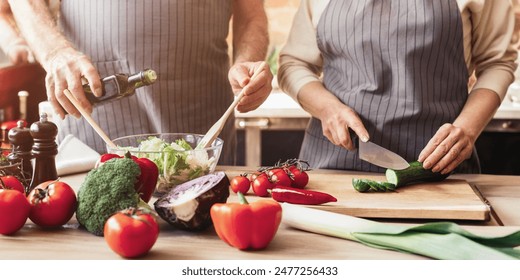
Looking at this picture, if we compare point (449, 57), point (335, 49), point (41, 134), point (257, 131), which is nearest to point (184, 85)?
point (335, 49)

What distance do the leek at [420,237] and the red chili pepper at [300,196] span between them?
0.16 metres

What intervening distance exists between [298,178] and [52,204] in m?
0.59

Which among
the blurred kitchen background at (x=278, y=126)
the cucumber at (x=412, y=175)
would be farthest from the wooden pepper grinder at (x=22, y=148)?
the blurred kitchen background at (x=278, y=126)

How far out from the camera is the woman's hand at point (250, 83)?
166 cm

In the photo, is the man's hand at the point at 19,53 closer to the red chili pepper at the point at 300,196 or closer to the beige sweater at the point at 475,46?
the beige sweater at the point at 475,46

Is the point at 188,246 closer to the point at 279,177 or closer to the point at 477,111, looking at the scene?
the point at 279,177

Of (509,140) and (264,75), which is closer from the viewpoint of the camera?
(264,75)

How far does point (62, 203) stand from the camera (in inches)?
47.4

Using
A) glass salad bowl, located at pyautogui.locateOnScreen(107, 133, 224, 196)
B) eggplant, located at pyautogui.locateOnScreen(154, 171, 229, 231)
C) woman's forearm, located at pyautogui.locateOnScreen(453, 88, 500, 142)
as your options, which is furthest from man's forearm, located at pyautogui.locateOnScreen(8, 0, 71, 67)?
woman's forearm, located at pyautogui.locateOnScreen(453, 88, 500, 142)

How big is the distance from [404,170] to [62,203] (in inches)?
31.5

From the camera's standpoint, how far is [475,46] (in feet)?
6.14

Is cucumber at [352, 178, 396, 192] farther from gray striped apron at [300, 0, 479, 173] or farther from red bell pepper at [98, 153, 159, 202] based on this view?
red bell pepper at [98, 153, 159, 202]

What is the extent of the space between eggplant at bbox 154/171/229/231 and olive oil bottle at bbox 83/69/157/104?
52 cm

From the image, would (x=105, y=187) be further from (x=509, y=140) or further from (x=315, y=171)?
(x=509, y=140)
